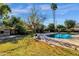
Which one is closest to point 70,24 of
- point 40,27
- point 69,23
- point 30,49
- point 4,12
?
point 69,23

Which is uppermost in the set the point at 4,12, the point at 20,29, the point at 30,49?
the point at 4,12

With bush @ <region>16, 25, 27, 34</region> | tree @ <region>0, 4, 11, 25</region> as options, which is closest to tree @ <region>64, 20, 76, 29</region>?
bush @ <region>16, 25, 27, 34</region>

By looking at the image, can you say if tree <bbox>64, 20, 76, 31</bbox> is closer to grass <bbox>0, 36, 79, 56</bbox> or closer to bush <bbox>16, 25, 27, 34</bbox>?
grass <bbox>0, 36, 79, 56</bbox>

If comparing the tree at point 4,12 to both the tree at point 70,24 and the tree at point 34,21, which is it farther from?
the tree at point 70,24

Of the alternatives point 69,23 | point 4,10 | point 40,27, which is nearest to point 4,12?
point 4,10

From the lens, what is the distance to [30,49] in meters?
4.02

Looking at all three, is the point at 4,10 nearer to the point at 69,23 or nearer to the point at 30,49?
the point at 30,49

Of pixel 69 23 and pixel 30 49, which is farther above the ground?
pixel 69 23

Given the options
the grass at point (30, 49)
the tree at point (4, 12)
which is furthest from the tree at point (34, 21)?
the tree at point (4, 12)

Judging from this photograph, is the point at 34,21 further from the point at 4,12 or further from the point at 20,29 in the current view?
the point at 4,12

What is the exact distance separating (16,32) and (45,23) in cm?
36

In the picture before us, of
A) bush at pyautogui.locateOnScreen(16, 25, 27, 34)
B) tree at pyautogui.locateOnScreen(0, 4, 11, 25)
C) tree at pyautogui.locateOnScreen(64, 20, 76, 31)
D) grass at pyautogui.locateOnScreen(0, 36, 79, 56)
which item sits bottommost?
grass at pyautogui.locateOnScreen(0, 36, 79, 56)

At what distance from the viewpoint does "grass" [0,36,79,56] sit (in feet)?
13.1

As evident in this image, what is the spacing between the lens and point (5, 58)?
3.99 metres
